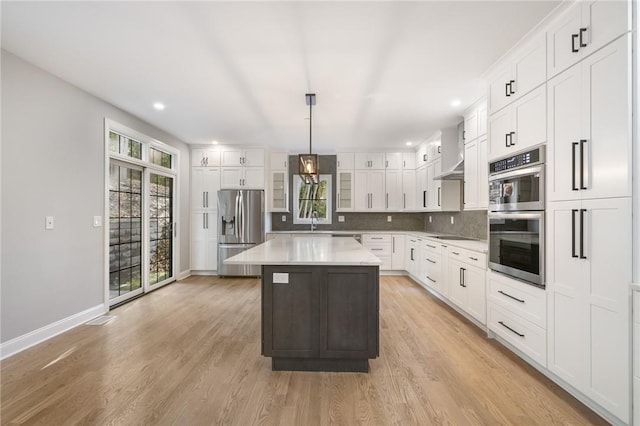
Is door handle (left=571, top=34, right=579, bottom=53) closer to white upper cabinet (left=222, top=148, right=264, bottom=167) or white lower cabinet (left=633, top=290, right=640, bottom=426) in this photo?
white lower cabinet (left=633, top=290, right=640, bottom=426)

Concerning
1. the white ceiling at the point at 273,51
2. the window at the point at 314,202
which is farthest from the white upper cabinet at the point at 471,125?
the window at the point at 314,202

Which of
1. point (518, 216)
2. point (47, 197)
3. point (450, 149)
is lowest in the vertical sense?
point (518, 216)

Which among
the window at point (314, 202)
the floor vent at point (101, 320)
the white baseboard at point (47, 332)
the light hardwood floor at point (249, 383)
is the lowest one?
the floor vent at point (101, 320)

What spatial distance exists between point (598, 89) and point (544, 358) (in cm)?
187

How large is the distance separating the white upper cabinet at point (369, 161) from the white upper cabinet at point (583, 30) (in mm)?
4121

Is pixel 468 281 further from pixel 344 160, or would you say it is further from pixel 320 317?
pixel 344 160

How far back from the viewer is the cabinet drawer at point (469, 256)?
10.4 ft

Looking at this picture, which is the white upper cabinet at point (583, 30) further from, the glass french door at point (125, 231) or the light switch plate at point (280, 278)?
the glass french door at point (125, 231)

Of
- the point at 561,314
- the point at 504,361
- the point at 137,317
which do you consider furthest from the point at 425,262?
the point at 137,317

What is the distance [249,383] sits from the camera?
87.4 inches

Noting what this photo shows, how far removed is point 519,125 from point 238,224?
184 inches

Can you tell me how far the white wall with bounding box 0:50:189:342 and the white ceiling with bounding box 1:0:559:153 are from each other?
29 centimetres

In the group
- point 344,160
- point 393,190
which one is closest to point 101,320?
point 344,160

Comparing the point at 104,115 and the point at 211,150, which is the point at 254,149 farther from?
the point at 104,115
